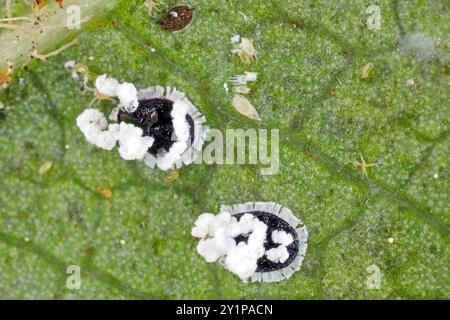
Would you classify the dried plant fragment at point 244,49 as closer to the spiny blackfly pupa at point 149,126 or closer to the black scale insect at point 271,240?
the spiny blackfly pupa at point 149,126

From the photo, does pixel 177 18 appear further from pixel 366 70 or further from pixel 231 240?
Answer: pixel 231 240

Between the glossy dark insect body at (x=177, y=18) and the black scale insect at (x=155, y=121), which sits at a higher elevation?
the glossy dark insect body at (x=177, y=18)

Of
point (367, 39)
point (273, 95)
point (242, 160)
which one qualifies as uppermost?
point (367, 39)

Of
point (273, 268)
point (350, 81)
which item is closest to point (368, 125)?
point (350, 81)

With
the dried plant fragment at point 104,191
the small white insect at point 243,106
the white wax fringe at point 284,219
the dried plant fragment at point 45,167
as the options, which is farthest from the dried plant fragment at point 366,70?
the dried plant fragment at point 45,167

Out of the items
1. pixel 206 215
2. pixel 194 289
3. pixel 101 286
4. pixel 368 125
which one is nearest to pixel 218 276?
pixel 194 289

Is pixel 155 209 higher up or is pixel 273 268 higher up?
pixel 155 209

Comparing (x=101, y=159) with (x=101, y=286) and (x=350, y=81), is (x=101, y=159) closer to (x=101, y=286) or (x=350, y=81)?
(x=101, y=286)
